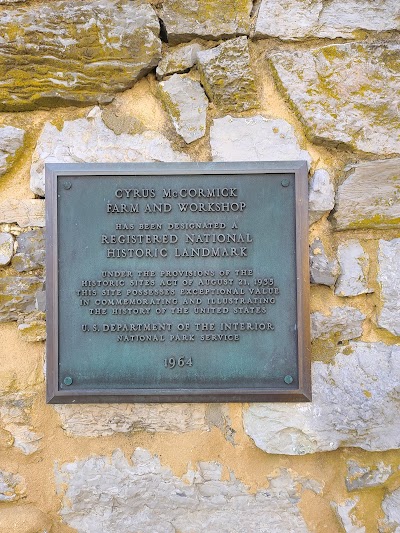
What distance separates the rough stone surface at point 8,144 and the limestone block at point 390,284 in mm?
1527

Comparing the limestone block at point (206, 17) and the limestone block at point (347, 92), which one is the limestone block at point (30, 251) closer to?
the limestone block at point (206, 17)

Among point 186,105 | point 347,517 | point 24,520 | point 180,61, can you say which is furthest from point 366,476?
point 180,61

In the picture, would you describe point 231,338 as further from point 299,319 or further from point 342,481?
point 342,481

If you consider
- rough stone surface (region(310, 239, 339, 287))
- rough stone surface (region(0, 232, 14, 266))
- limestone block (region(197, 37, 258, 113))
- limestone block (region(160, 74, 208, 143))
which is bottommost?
rough stone surface (region(310, 239, 339, 287))

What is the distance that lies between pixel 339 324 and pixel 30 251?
1.28 meters

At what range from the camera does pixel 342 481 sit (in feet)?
6.48

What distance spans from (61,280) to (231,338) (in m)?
0.71

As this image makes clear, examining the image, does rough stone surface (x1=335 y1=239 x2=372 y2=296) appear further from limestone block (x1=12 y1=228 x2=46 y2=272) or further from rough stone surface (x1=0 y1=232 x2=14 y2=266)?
rough stone surface (x1=0 y1=232 x2=14 y2=266)

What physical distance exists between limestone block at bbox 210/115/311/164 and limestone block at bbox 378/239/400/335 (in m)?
0.48

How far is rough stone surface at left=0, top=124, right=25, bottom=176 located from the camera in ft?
6.65

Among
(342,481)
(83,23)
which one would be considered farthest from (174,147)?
(342,481)

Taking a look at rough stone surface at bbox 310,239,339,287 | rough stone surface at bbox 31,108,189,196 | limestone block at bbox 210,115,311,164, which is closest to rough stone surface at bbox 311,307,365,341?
rough stone surface at bbox 310,239,339,287

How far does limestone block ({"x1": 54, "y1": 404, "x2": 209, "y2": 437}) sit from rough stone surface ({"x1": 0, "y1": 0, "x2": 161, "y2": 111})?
4.15 feet

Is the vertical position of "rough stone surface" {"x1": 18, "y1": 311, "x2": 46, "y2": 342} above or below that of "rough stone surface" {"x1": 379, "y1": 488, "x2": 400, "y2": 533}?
above
